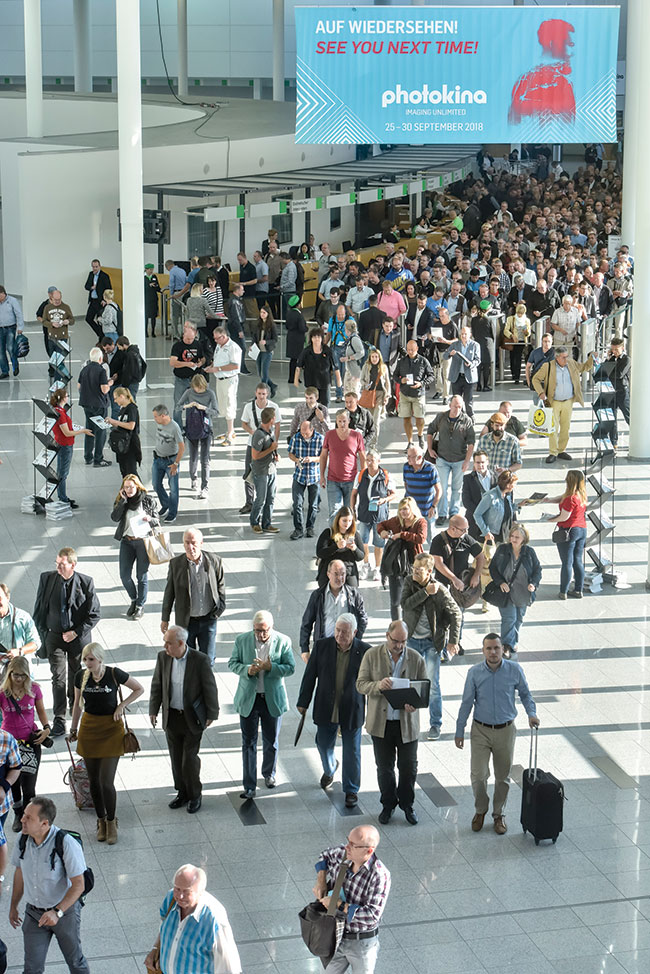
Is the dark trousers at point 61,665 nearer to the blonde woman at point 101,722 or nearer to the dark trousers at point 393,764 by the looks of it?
the blonde woman at point 101,722

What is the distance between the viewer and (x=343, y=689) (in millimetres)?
9203

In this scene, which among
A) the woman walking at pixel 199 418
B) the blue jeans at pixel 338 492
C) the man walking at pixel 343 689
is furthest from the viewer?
the woman walking at pixel 199 418

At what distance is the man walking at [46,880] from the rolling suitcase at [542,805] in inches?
118

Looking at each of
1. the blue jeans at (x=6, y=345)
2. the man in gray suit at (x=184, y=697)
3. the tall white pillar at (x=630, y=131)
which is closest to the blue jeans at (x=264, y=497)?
the man in gray suit at (x=184, y=697)

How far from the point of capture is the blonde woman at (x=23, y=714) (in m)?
8.74

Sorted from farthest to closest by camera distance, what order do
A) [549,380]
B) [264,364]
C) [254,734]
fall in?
[264,364]
[549,380]
[254,734]

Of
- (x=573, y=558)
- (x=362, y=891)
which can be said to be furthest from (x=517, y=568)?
(x=362, y=891)

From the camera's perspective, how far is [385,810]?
907 cm

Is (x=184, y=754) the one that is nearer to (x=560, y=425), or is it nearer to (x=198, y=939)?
(x=198, y=939)

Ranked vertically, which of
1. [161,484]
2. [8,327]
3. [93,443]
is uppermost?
[8,327]

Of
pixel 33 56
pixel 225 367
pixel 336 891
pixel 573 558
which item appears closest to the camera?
pixel 336 891

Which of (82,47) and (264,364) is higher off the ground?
(82,47)

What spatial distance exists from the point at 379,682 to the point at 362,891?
232 cm

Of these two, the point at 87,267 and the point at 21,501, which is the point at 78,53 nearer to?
the point at 87,267
